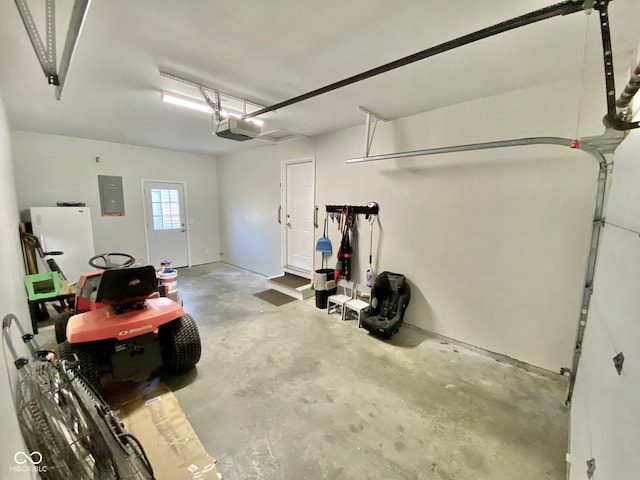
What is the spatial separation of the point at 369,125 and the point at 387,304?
234 centimetres

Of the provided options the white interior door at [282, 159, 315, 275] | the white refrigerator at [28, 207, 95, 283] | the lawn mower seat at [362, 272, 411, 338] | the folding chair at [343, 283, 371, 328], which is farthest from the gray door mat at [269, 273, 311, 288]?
the white refrigerator at [28, 207, 95, 283]

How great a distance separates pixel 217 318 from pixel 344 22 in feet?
11.7

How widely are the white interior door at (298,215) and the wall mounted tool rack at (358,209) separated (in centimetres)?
54

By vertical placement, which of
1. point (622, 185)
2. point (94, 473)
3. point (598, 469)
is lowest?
point (94, 473)

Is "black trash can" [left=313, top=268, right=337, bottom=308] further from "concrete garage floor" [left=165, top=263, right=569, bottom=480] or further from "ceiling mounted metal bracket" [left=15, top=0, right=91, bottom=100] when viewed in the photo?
"ceiling mounted metal bracket" [left=15, top=0, right=91, bottom=100]

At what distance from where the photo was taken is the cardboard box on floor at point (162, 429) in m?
1.56

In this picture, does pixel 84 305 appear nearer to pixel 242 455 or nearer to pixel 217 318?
pixel 217 318

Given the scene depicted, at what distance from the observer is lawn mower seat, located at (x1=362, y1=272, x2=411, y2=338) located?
10.0 feet

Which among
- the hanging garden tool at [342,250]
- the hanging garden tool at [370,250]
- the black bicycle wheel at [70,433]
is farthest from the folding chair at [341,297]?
the black bicycle wheel at [70,433]

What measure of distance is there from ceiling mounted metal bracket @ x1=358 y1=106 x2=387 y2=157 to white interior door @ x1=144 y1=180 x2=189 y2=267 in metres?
4.70

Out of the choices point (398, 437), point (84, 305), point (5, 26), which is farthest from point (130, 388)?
point (5, 26)

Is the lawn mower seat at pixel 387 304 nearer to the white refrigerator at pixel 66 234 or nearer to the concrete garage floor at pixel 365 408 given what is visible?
the concrete garage floor at pixel 365 408

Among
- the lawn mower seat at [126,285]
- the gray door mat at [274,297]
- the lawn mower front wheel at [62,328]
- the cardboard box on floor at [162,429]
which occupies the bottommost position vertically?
the cardboard box on floor at [162,429]

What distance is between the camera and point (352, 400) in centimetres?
215
